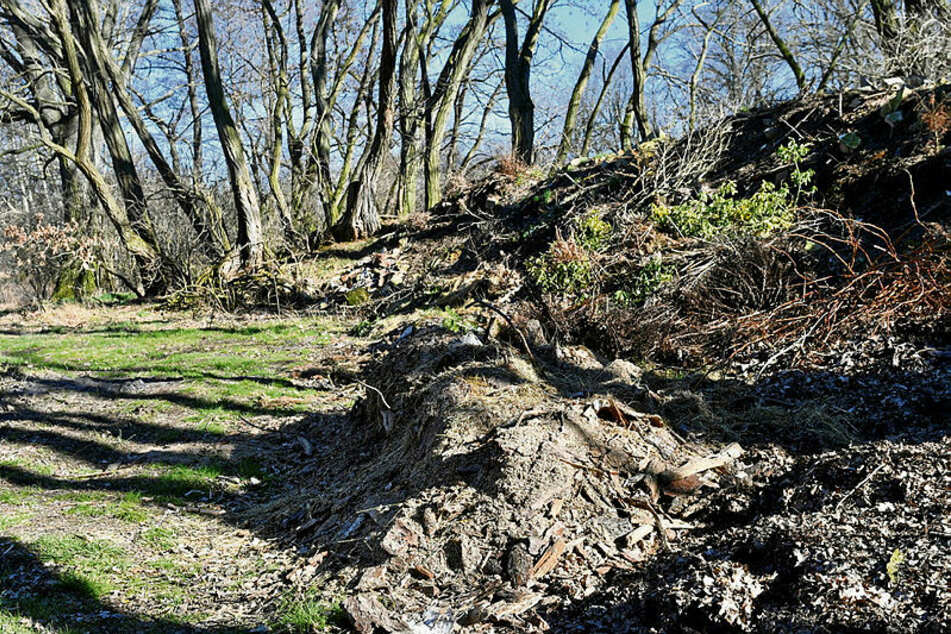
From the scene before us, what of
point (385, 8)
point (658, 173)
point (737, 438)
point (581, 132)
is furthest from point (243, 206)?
point (581, 132)

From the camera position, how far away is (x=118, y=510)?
15.2 feet

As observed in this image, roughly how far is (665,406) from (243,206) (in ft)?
36.2

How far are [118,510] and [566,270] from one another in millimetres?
4882

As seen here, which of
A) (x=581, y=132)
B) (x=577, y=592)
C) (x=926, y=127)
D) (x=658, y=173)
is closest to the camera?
(x=577, y=592)

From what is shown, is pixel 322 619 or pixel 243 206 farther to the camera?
pixel 243 206

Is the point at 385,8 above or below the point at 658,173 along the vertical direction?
above

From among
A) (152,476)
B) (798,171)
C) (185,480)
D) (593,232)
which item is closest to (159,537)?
(185,480)

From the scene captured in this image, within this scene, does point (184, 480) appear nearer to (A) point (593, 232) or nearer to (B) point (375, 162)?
(A) point (593, 232)

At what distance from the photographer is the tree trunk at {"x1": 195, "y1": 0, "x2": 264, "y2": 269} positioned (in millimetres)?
13250

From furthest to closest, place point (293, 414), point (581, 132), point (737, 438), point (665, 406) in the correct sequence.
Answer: point (581, 132), point (293, 414), point (665, 406), point (737, 438)

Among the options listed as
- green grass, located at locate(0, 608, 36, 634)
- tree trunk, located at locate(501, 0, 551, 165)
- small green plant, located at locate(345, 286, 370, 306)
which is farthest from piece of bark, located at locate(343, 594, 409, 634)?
tree trunk, located at locate(501, 0, 551, 165)

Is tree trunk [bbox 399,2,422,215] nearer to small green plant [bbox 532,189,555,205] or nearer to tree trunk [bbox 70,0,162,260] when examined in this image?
small green plant [bbox 532,189,555,205]

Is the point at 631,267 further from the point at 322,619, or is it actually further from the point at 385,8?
the point at 385,8

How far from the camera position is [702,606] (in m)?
2.51
